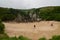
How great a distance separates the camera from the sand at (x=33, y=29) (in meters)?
1.85

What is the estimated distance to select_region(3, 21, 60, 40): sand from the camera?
185 centimetres

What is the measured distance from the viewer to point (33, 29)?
1.93 meters

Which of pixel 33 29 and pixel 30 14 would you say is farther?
pixel 30 14

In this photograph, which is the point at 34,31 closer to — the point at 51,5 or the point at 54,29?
the point at 54,29

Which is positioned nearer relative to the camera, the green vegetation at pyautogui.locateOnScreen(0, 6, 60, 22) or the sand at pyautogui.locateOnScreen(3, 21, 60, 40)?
the sand at pyautogui.locateOnScreen(3, 21, 60, 40)

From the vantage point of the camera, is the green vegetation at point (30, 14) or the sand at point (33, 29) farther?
the green vegetation at point (30, 14)

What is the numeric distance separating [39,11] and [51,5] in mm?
162

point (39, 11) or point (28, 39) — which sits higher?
point (39, 11)

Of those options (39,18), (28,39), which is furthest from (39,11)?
(28,39)

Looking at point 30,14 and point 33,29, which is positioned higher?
point 30,14

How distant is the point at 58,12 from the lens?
81.2 inches

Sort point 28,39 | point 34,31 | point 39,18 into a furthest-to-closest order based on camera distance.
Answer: point 39,18 < point 34,31 < point 28,39

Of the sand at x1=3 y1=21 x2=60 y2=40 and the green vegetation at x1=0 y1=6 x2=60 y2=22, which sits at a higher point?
the green vegetation at x1=0 y1=6 x2=60 y2=22

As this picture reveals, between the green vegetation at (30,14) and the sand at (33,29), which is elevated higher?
the green vegetation at (30,14)
